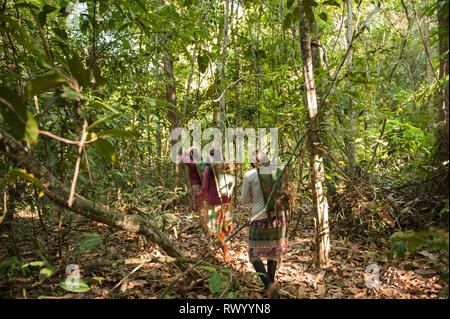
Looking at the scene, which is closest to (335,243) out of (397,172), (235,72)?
(397,172)

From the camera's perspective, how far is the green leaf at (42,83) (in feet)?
3.48

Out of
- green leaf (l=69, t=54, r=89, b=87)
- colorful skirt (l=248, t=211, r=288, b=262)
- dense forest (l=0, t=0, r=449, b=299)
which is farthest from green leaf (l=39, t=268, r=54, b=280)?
colorful skirt (l=248, t=211, r=288, b=262)

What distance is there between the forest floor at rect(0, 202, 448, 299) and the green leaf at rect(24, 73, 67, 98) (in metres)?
1.17

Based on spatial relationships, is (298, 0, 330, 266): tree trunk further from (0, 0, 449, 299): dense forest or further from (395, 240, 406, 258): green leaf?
(395, 240, 406, 258): green leaf

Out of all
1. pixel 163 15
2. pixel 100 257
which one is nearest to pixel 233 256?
pixel 100 257

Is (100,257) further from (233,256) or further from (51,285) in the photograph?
(233,256)

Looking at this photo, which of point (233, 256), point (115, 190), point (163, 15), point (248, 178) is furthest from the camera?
point (115, 190)

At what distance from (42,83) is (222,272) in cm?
166

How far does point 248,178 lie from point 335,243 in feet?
5.95
